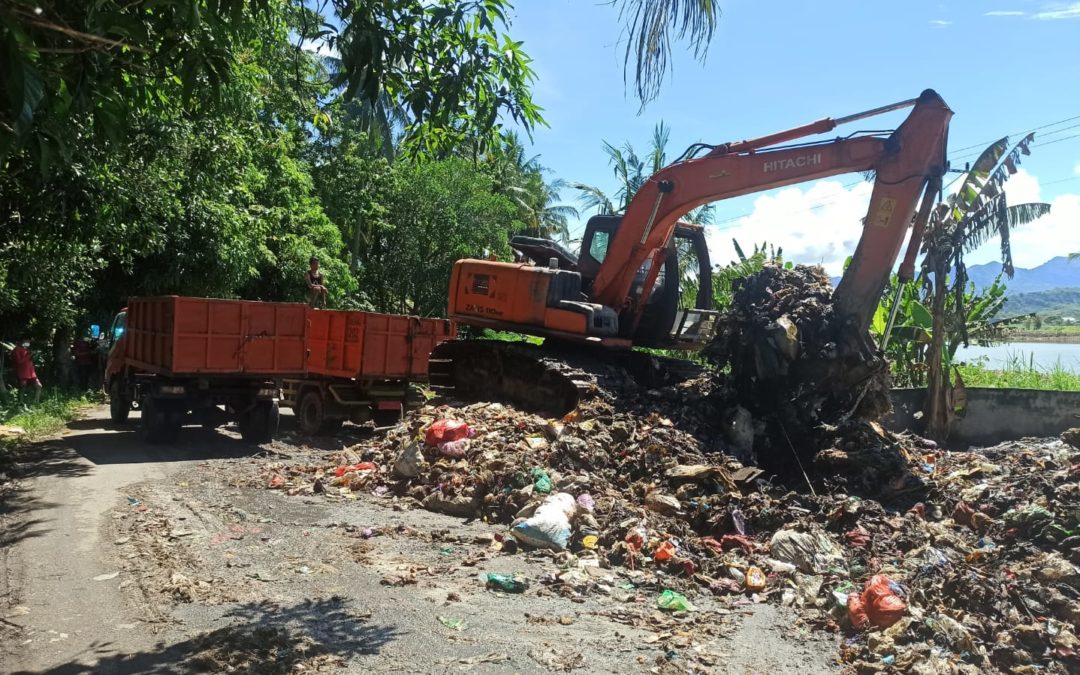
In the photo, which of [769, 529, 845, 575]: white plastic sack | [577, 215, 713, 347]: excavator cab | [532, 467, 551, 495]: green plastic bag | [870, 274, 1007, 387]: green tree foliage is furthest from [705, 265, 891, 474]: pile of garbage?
[870, 274, 1007, 387]: green tree foliage

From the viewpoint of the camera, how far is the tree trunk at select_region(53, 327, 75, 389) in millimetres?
21094

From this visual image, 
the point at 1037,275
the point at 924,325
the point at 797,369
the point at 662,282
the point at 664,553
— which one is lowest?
the point at 664,553

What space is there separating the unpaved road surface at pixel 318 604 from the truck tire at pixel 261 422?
4325mm

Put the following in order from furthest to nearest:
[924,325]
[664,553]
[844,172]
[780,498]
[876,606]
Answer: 1. [924,325]
2. [844,172]
3. [780,498]
4. [664,553]
5. [876,606]

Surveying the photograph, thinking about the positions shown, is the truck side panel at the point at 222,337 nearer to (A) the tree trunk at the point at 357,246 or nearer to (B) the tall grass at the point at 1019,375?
(B) the tall grass at the point at 1019,375

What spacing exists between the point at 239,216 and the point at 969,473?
14.8 metres

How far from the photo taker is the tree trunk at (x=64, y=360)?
21.1m

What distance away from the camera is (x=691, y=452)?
8281 mm

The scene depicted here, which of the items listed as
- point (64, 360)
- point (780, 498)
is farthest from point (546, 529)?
point (64, 360)

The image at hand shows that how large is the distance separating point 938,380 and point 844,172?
424 centimetres

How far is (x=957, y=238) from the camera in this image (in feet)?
37.8

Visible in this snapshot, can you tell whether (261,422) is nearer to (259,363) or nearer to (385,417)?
(259,363)

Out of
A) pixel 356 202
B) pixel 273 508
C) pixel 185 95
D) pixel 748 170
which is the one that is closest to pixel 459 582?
pixel 273 508

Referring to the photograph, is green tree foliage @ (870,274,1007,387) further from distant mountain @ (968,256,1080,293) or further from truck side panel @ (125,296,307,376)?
truck side panel @ (125,296,307,376)
